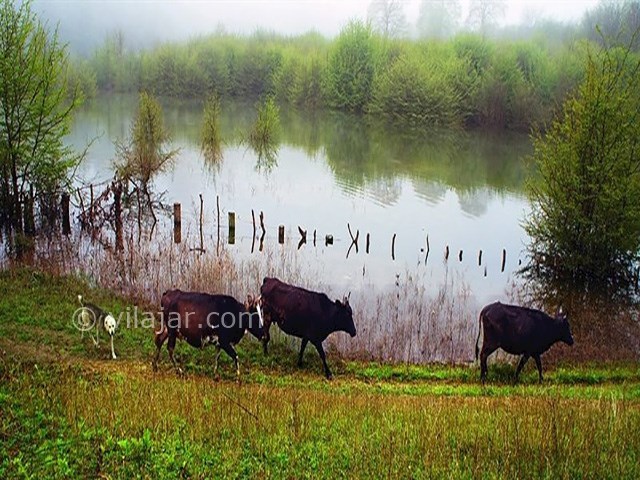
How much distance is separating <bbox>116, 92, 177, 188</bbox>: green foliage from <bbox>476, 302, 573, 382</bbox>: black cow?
60.5ft

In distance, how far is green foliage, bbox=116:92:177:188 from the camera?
29516mm

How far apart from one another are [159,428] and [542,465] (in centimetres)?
433

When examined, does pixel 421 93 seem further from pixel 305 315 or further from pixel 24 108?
pixel 305 315

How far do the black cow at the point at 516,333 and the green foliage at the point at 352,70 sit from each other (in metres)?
60.9

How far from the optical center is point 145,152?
105 ft

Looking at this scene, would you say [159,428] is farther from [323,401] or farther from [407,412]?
[407,412]

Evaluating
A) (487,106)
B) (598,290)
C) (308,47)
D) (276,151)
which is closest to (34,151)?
(598,290)

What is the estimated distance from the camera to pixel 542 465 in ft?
22.5

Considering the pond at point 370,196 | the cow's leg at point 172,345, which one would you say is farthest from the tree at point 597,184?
the cow's leg at point 172,345

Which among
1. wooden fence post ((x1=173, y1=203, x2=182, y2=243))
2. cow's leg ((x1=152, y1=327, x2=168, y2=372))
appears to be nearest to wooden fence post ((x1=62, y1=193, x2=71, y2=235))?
wooden fence post ((x1=173, y1=203, x2=182, y2=243))

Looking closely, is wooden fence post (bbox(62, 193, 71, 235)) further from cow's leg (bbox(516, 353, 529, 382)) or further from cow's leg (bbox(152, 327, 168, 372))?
cow's leg (bbox(516, 353, 529, 382))

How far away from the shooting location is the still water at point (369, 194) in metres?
23.3

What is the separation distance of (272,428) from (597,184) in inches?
684

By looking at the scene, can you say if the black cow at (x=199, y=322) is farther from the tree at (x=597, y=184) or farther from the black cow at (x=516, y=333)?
the tree at (x=597, y=184)
